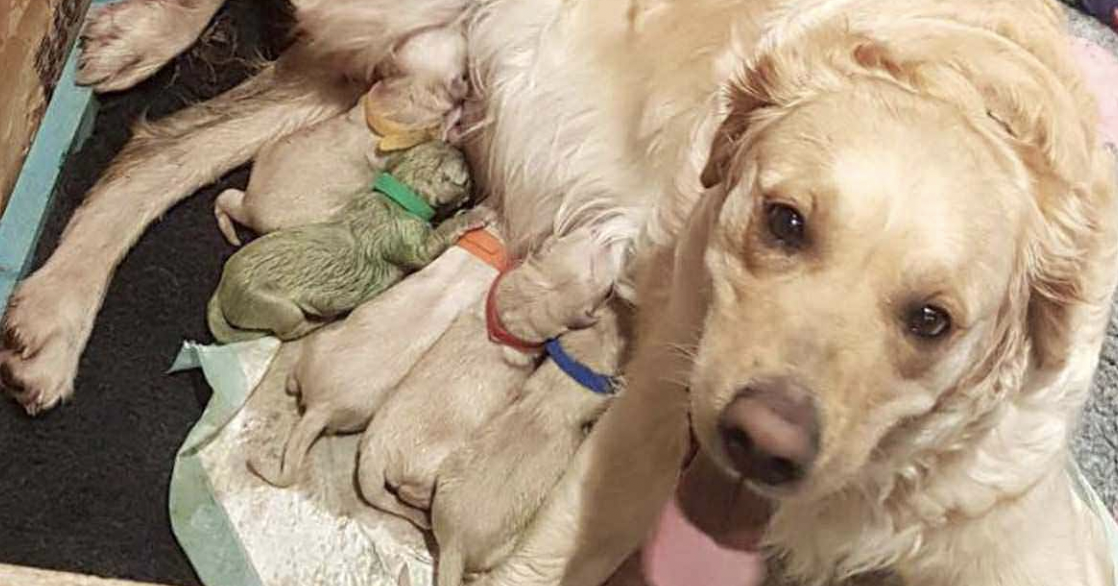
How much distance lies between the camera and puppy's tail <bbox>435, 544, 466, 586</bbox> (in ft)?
6.77

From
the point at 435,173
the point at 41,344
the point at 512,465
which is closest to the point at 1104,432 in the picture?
the point at 512,465

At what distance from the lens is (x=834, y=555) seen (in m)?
1.88

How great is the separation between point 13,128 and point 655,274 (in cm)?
96

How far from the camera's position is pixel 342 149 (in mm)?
2311

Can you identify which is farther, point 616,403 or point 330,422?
point 330,422

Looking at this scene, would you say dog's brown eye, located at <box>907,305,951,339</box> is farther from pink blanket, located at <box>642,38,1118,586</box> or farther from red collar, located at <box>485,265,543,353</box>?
red collar, located at <box>485,265,543,353</box>

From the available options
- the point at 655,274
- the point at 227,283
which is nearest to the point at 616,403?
the point at 655,274

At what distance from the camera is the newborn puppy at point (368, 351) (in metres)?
2.12

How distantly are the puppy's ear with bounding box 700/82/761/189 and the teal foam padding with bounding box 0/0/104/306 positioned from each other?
45.7 inches

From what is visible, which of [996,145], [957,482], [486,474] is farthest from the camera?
[486,474]

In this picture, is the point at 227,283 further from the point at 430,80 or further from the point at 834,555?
the point at 834,555

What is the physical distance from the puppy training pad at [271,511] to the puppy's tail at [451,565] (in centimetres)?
11

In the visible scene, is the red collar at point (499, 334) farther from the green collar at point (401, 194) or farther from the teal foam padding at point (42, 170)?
the teal foam padding at point (42, 170)

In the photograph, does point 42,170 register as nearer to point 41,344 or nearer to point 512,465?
point 41,344
